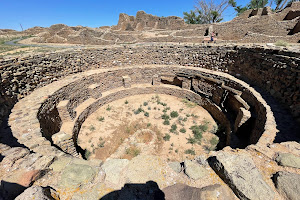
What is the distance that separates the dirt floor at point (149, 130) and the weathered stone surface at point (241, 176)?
4331mm

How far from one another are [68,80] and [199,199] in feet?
34.7

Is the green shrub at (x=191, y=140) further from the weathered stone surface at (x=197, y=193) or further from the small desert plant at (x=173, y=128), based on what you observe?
the weathered stone surface at (x=197, y=193)

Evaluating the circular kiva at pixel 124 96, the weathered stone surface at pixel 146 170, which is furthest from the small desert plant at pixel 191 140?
the weathered stone surface at pixel 146 170

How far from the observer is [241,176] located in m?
2.41

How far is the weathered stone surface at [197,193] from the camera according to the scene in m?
2.22

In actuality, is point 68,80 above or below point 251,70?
below

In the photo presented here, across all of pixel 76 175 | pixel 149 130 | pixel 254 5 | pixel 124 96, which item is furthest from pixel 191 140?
pixel 254 5

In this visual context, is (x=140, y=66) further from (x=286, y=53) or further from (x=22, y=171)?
(x=22, y=171)

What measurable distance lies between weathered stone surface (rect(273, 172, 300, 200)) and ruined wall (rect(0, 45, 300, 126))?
173 inches

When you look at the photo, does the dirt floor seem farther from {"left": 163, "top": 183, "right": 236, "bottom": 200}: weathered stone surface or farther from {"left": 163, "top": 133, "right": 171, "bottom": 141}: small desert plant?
{"left": 163, "top": 183, "right": 236, "bottom": 200}: weathered stone surface

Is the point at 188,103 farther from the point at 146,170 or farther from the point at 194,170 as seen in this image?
the point at 146,170

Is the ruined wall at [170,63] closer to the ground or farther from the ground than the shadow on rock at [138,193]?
farther from the ground

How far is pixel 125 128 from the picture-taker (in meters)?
8.69

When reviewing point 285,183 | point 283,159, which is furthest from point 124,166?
point 283,159
